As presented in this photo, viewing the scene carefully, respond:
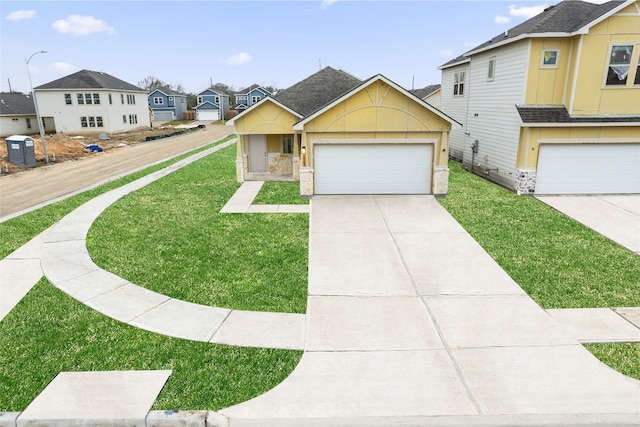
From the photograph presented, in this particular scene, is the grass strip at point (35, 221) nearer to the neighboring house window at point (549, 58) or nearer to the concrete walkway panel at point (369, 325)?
the concrete walkway panel at point (369, 325)

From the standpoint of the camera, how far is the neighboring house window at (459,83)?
23953mm

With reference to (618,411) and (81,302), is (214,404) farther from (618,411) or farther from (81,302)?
(618,411)

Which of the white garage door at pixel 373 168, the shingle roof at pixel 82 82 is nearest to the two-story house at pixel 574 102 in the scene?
the white garage door at pixel 373 168

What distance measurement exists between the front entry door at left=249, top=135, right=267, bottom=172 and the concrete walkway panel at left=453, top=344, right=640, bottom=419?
55.0ft

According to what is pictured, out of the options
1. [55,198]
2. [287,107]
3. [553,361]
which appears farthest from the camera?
[287,107]

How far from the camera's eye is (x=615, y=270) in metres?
9.75

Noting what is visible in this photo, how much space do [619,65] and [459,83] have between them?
30.7ft

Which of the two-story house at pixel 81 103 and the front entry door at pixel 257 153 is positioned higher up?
the two-story house at pixel 81 103

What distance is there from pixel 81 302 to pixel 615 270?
12.1 metres

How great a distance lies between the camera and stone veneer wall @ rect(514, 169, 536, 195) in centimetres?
1680

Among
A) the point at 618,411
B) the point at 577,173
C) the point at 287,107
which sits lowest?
the point at 618,411

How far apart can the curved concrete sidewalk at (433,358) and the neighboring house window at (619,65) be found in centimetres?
1097

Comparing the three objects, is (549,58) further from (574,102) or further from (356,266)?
(356,266)

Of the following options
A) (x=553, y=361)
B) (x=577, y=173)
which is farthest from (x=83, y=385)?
(x=577, y=173)
